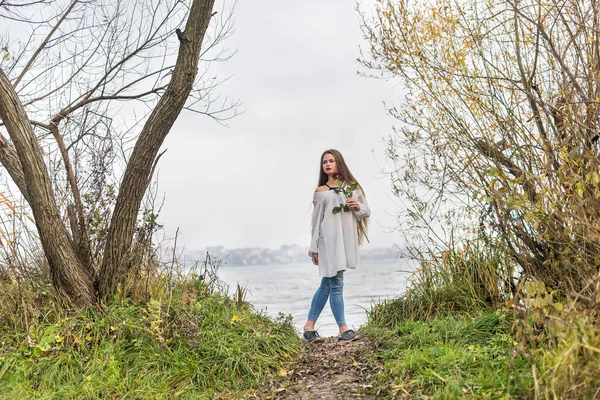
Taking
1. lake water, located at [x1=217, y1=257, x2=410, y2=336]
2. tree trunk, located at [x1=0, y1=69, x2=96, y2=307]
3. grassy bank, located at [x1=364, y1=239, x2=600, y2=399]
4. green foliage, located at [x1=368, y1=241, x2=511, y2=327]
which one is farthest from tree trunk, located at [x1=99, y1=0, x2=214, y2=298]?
green foliage, located at [x1=368, y1=241, x2=511, y2=327]

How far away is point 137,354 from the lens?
493 cm

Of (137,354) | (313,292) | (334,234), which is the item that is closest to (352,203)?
(334,234)

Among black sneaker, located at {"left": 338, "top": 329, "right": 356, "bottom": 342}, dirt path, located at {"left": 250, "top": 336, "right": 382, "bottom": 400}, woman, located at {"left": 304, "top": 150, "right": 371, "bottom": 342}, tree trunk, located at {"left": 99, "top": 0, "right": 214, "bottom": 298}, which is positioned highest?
tree trunk, located at {"left": 99, "top": 0, "right": 214, "bottom": 298}

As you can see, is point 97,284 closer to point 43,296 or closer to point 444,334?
point 43,296

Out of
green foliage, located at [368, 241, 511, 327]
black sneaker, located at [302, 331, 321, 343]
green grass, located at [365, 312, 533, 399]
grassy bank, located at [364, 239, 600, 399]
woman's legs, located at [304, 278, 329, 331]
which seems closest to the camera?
grassy bank, located at [364, 239, 600, 399]

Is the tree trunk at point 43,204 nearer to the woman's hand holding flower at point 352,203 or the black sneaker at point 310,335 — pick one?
the black sneaker at point 310,335

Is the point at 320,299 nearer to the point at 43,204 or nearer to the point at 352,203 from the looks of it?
the point at 352,203

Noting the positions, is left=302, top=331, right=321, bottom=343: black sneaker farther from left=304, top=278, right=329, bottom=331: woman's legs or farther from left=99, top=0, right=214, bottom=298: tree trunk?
left=99, top=0, right=214, bottom=298: tree trunk

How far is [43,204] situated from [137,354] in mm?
1724

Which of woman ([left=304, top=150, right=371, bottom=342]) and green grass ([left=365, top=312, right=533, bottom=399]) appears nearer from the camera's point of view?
green grass ([left=365, top=312, right=533, bottom=399])

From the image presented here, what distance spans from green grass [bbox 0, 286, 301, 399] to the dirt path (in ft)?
0.61

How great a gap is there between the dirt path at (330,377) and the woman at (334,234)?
417 millimetres

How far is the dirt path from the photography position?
4613mm

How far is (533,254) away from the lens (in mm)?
5566
